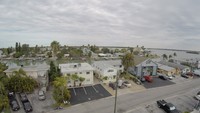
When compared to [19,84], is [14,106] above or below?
below

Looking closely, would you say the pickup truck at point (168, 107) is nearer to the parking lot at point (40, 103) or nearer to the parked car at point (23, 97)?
the parking lot at point (40, 103)

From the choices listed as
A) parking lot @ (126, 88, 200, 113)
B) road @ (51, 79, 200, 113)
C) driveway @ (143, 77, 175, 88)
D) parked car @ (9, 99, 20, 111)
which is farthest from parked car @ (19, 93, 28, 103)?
driveway @ (143, 77, 175, 88)

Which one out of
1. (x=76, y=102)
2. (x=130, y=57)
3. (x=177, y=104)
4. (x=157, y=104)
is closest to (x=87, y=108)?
(x=76, y=102)

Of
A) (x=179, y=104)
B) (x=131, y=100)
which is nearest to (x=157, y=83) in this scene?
(x=179, y=104)

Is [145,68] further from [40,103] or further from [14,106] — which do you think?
[14,106]

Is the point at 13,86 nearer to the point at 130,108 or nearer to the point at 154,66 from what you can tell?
the point at 130,108

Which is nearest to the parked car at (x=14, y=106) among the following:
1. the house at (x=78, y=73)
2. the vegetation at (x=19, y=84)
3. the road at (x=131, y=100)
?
the vegetation at (x=19, y=84)

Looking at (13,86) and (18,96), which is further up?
(13,86)
